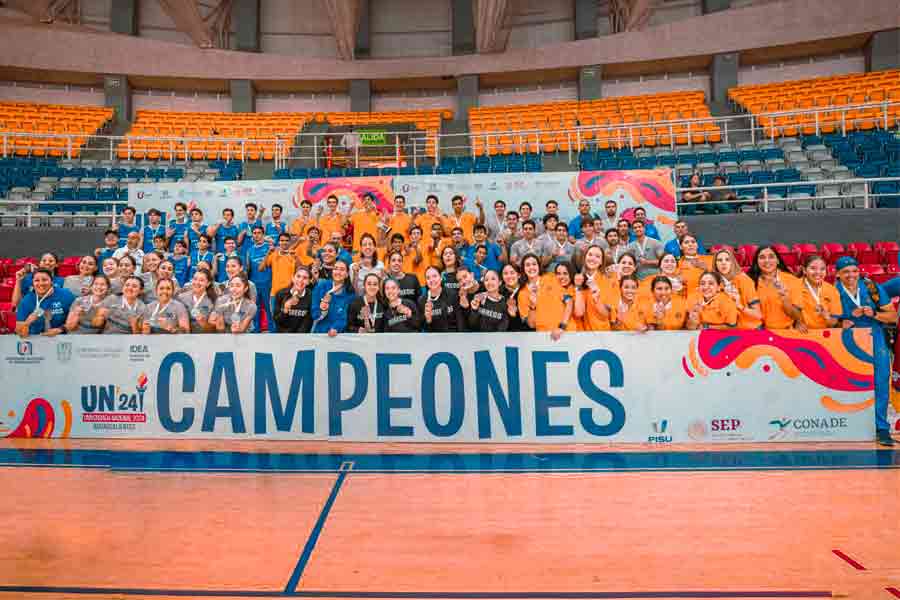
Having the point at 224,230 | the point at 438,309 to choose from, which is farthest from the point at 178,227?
the point at 438,309

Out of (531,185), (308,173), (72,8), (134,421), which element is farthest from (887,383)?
(72,8)

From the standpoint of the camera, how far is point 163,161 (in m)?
16.5

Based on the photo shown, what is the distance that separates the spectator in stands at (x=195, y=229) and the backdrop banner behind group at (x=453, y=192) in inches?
33.1

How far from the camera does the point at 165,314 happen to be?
5352 mm

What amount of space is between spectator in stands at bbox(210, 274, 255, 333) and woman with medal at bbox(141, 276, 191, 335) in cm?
31

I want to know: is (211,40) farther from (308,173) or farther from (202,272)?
(202,272)

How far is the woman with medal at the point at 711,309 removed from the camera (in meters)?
4.94

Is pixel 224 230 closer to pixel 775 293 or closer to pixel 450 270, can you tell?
pixel 450 270

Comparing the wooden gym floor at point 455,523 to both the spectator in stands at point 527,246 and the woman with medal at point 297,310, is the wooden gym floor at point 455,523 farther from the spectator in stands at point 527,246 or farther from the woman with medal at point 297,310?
the spectator in stands at point 527,246

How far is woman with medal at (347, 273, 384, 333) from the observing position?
5.42 metres

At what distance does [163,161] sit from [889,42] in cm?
2513

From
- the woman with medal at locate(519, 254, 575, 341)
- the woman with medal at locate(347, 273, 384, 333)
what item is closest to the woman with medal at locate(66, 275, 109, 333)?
the woman with medal at locate(347, 273, 384, 333)

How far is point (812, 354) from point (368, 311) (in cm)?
437

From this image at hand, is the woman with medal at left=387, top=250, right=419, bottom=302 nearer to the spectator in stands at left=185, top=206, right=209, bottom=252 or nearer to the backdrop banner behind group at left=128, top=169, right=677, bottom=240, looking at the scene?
the backdrop banner behind group at left=128, top=169, right=677, bottom=240
